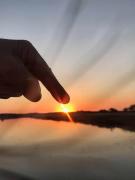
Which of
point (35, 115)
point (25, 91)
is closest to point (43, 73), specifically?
point (25, 91)

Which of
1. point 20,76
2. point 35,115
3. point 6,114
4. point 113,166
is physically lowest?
point 6,114

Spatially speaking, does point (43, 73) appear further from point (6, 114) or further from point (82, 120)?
point (6, 114)

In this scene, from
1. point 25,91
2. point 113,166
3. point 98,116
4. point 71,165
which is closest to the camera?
point 25,91

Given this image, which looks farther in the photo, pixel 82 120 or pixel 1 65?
pixel 82 120

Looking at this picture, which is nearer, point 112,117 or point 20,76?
point 20,76

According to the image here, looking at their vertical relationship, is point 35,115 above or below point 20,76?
below

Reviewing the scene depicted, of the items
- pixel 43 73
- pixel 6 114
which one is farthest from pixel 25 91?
pixel 6 114

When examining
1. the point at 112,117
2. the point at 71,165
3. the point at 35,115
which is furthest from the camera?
the point at 35,115

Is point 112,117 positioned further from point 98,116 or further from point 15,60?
point 15,60

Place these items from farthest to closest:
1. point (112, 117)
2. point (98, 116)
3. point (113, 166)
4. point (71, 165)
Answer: point (71, 165), point (113, 166), point (98, 116), point (112, 117)
